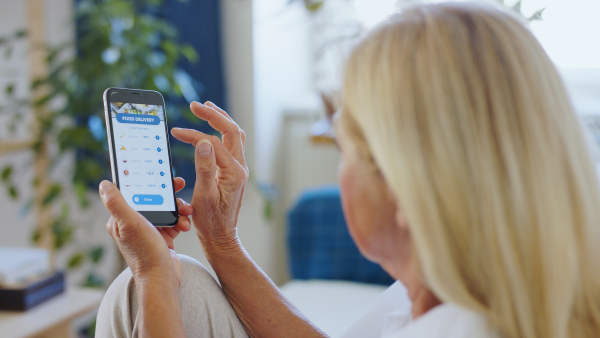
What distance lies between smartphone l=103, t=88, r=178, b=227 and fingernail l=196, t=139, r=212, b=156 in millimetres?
117

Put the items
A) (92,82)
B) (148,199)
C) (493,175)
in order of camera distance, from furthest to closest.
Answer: (92,82) < (148,199) < (493,175)

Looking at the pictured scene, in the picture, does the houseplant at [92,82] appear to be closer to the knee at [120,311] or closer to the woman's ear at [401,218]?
the knee at [120,311]

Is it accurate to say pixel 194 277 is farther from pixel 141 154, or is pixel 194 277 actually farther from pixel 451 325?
pixel 451 325

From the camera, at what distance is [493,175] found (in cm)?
46

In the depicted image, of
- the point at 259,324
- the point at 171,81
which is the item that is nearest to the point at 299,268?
the point at 171,81

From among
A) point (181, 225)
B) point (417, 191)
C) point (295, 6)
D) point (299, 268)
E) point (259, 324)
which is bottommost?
point (299, 268)

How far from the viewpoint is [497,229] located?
463 mm

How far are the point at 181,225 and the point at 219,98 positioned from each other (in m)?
1.53

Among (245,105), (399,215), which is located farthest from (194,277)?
(245,105)

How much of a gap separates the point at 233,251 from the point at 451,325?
431 millimetres

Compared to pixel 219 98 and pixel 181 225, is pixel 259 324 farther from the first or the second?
pixel 219 98

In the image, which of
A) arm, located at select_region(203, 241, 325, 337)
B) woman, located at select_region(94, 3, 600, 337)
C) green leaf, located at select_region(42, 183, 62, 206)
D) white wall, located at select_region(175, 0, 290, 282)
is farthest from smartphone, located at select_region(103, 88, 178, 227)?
white wall, located at select_region(175, 0, 290, 282)

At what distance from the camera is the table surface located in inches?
49.0

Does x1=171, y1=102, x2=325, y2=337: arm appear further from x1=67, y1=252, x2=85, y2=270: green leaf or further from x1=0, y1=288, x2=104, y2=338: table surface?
x1=67, y1=252, x2=85, y2=270: green leaf
